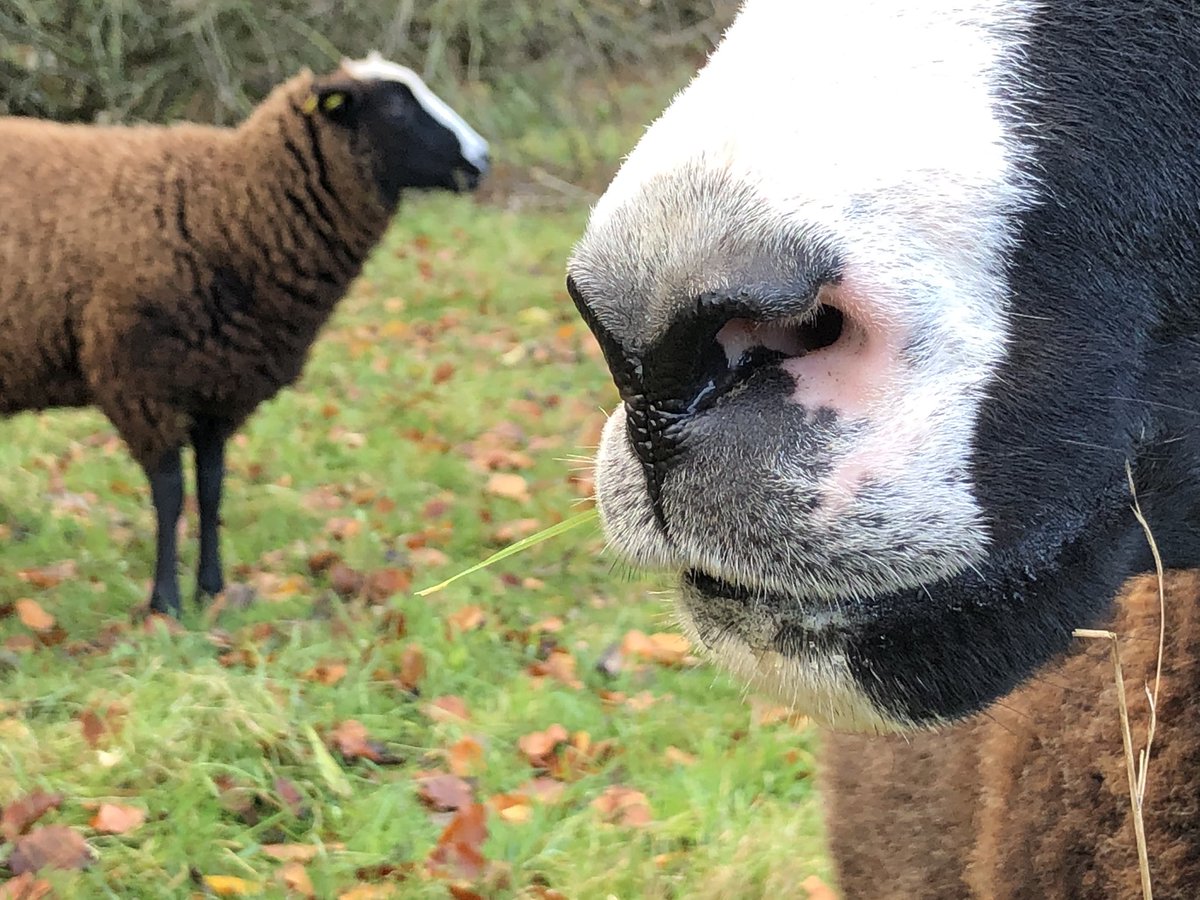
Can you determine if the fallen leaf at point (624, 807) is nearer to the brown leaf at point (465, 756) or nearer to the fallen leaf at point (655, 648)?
the brown leaf at point (465, 756)

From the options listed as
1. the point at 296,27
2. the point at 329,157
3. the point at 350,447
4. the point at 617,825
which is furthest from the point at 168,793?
the point at 296,27

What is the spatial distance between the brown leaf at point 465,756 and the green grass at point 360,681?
0.05m

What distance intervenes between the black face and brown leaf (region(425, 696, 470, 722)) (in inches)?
106

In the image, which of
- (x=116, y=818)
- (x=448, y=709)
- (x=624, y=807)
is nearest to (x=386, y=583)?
(x=448, y=709)

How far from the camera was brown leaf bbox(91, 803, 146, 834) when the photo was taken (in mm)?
3223

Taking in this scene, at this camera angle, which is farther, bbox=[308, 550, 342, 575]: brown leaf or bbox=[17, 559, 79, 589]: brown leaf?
bbox=[308, 550, 342, 575]: brown leaf

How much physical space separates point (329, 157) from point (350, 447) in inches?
88.5

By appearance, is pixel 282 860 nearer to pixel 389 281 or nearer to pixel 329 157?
pixel 329 157

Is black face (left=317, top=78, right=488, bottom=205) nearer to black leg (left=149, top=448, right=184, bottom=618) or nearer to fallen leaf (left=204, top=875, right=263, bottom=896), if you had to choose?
black leg (left=149, top=448, right=184, bottom=618)

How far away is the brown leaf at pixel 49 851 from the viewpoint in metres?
3.01

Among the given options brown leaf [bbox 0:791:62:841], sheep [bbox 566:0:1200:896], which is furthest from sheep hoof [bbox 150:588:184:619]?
sheep [bbox 566:0:1200:896]

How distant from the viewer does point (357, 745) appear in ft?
12.7

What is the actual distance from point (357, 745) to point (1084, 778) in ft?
8.48

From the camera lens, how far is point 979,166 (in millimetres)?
1264
